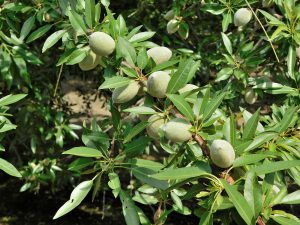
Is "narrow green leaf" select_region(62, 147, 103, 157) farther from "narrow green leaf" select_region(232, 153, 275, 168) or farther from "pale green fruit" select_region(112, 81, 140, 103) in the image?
"narrow green leaf" select_region(232, 153, 275, 168)

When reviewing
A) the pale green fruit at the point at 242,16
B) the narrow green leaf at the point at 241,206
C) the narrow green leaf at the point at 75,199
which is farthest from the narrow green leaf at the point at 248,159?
the pale green fruit at the point at 242,16

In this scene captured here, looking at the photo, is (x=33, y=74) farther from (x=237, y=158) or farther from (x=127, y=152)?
(x=237, y=158)

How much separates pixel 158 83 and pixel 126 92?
0.33 feet

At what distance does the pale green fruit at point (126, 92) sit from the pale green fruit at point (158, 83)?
0.20 feet

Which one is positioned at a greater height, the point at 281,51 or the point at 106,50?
the point at 106,50

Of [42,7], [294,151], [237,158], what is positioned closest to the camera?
[237,158]

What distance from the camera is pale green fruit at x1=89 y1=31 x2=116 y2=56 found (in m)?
1.16

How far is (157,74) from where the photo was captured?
108 centimetres

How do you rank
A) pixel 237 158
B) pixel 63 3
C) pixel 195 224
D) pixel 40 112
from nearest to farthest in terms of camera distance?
pixel 237 158, pixel 63 3, pixel 40 112, pixel 195 224

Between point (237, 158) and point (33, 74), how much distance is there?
7.43ft

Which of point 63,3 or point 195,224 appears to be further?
point 195,224

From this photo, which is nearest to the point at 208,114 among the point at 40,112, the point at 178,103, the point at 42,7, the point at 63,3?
the point at 178,103

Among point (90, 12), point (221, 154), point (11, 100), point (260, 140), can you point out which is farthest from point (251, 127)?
point (11, 100)

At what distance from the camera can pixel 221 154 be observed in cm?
92
